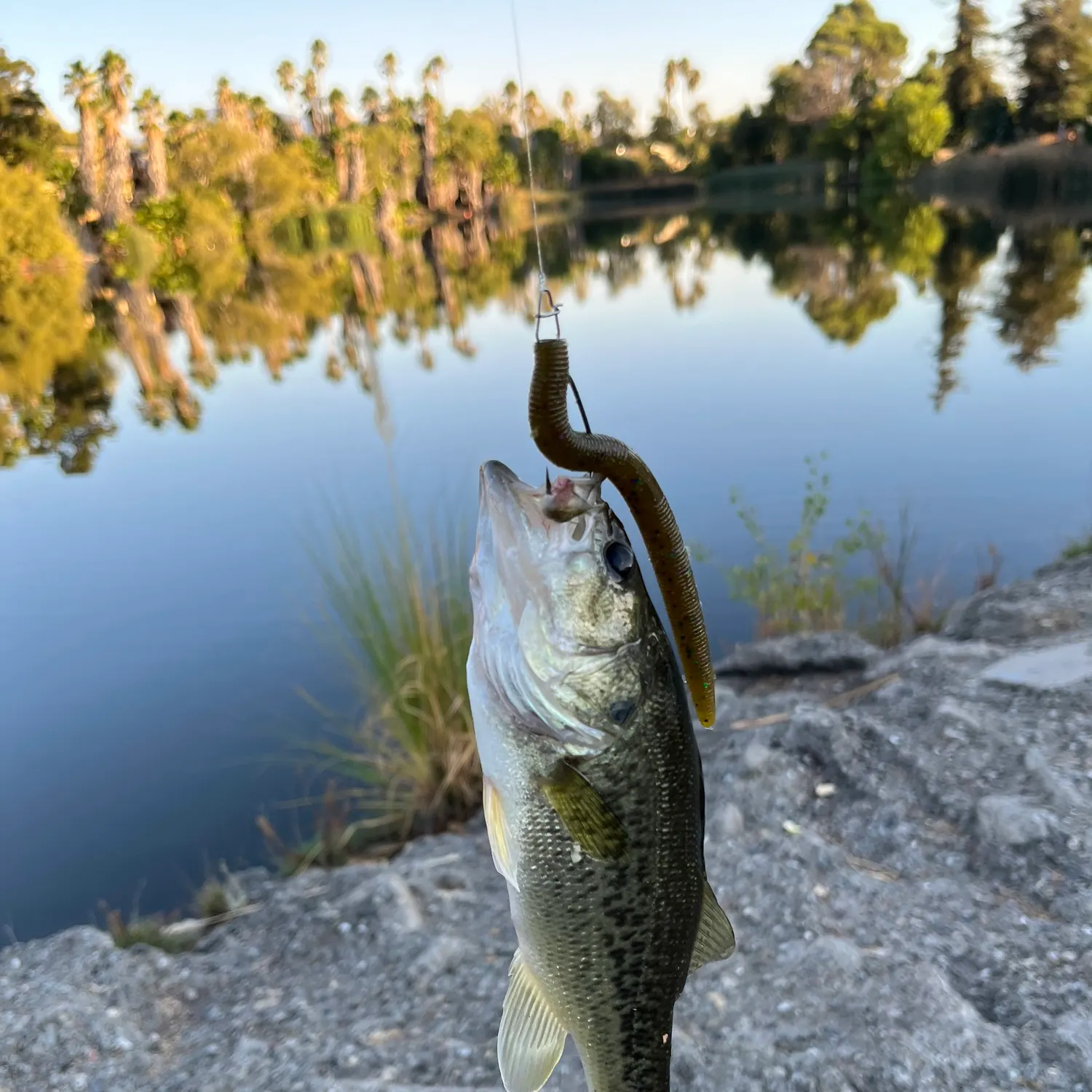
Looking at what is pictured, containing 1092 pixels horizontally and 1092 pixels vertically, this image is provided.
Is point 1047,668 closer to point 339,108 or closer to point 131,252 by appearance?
point 131,252

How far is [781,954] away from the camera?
3.29 metres

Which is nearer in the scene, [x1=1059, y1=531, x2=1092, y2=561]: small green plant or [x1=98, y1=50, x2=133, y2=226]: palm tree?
[x1=1059, y1=531, x2=1092, y2=561]: small green plant

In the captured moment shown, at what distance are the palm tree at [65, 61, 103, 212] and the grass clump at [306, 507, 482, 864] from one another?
4202 cm

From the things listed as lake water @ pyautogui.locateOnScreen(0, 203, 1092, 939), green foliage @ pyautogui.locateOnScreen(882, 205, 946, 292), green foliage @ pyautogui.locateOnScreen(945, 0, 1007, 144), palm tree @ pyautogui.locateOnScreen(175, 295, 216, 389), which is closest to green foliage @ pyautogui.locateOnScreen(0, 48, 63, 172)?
palm tree @ pyautogui.locateOnScreen(175, 295, 216, 389)

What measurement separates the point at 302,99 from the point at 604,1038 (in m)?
A: 72.5

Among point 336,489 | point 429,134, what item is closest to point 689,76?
point 429,134

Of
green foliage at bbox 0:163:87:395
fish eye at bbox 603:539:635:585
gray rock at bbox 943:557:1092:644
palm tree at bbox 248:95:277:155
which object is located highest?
palm tree at bbox 248:95:277:155

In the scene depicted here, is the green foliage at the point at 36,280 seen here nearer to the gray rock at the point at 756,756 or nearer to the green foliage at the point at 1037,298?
the gray rock at the point at 756,756

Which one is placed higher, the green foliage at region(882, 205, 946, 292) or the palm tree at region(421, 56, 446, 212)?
the palm tree at region(421, 56, 446, 212)

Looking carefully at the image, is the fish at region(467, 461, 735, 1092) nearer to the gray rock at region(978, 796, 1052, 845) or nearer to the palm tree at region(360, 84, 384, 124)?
the gray rock at region(978, 796, 1052, 845)

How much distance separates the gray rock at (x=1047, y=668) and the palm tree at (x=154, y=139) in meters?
45.8

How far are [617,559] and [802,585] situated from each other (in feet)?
20.1

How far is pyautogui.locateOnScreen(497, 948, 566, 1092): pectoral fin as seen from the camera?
1.81 meters

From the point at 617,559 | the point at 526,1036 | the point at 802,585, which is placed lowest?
the point at 802,585
